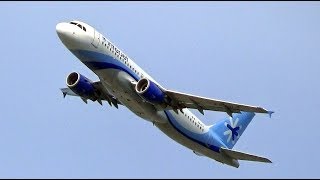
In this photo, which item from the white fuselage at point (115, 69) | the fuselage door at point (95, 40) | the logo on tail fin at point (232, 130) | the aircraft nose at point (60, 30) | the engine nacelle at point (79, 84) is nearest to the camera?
the aircraft nose at point (60, 30)

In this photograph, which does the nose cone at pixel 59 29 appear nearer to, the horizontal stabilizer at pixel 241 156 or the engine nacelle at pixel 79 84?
the engine nacelle at pixel 79 84

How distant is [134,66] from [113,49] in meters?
2.19

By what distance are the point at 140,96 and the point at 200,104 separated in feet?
14.4

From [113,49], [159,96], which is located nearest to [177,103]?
[159,96]

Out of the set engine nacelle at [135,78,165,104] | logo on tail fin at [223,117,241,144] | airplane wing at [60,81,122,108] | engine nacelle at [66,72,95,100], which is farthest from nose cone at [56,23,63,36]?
logo on tail fin at [223,117,241,144]

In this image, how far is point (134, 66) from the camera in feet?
176

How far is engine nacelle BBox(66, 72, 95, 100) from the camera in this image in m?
55.3

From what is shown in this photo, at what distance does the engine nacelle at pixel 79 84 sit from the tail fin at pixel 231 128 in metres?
11.3

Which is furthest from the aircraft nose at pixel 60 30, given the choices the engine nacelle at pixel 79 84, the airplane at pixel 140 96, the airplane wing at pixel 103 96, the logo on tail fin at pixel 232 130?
the logo on tail fin at pixel 232 130

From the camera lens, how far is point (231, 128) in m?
65.1

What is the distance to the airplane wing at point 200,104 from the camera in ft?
172

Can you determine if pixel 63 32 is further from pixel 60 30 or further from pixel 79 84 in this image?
pixel 79 84

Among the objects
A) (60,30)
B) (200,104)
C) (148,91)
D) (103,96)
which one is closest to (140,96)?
(148,91)

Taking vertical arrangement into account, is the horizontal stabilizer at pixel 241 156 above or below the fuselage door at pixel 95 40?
below
